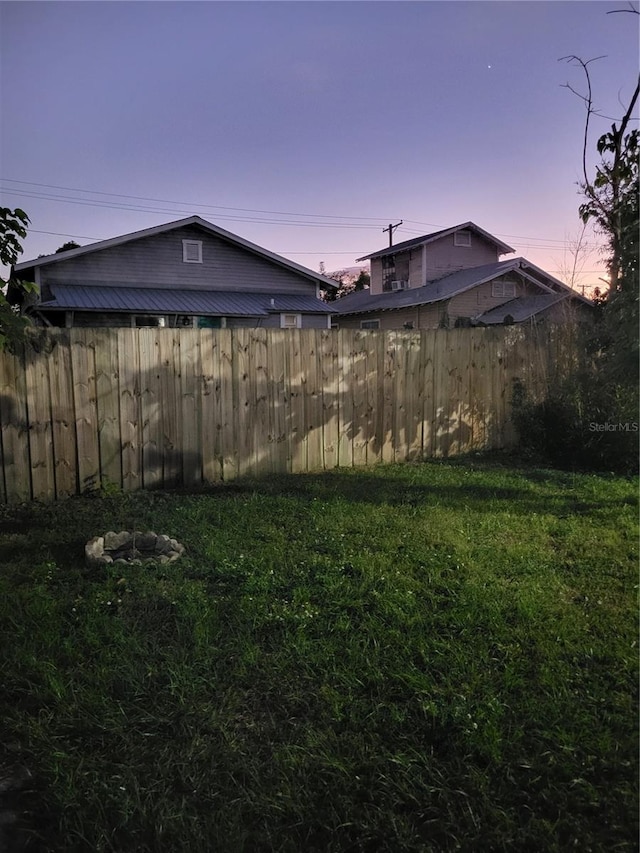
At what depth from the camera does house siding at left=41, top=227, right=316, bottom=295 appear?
20453 millimetres

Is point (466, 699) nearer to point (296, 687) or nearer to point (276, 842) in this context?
point (296, 687)

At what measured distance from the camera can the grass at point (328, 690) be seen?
1.89 metres

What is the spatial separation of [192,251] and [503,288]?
14.3m

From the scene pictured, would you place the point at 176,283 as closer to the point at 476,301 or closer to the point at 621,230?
the point at 476,301

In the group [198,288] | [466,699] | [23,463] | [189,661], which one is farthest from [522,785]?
[198,288]

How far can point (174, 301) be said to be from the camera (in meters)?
20.6

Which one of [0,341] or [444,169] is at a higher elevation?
[444,169]

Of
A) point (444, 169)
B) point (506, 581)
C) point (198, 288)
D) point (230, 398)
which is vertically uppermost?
point (198, 288)

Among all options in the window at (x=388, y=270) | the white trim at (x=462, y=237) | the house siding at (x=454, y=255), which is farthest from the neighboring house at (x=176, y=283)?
the white trim at (x=462, y=237)

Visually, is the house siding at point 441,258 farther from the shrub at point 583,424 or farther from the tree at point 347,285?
the shrub at point 583,424

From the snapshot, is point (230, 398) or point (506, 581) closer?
point (506, 581)

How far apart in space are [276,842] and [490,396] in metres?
6.69

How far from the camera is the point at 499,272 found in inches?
1037
